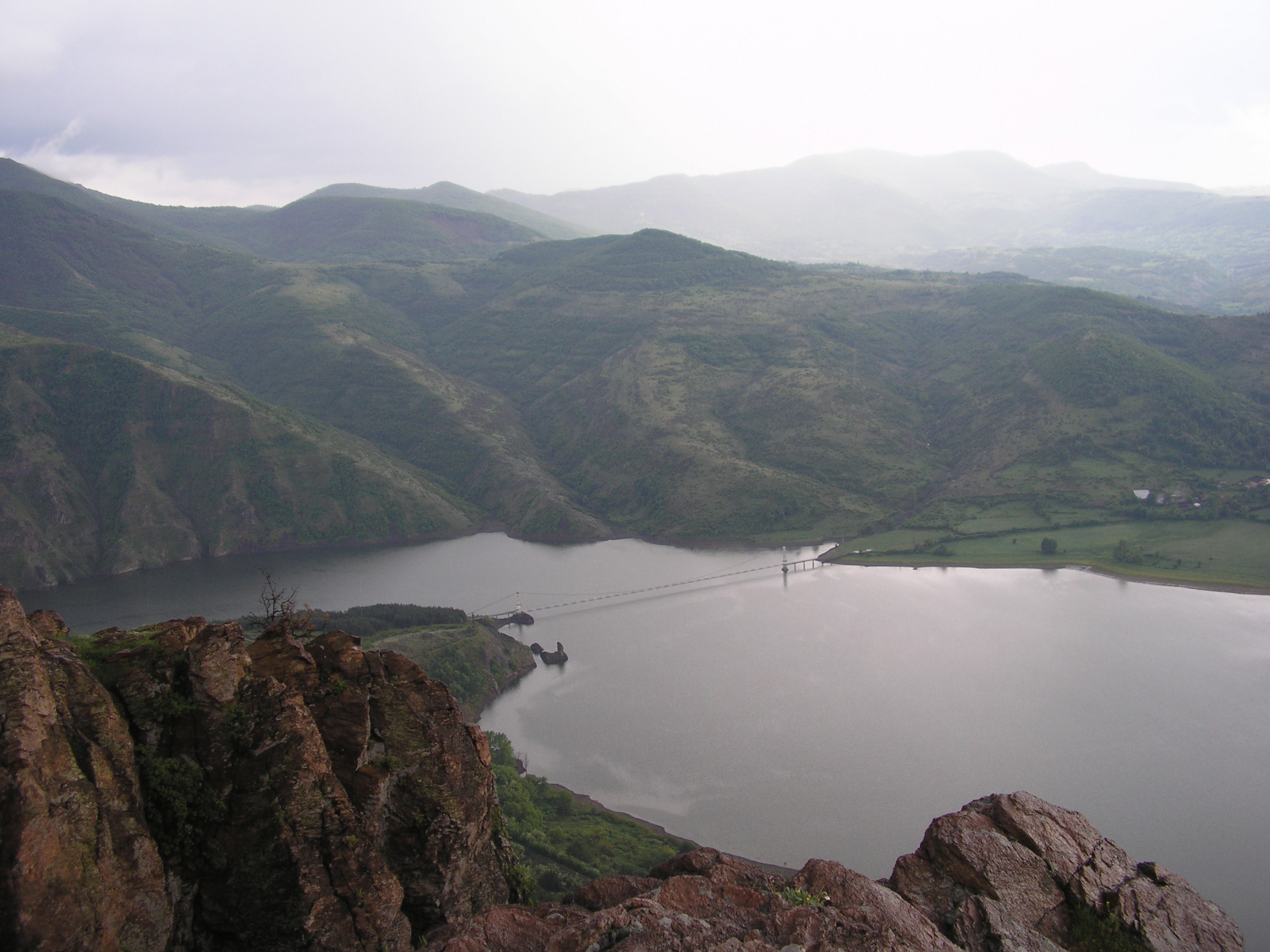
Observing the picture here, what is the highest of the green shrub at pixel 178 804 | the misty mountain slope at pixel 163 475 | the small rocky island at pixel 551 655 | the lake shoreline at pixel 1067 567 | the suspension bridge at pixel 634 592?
the green shrub at pixel 178 804

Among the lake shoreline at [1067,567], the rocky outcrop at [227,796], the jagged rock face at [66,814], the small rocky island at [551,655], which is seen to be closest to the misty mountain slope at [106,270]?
the small rocky island at [551,655]

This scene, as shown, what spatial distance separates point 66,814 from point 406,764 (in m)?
4.71

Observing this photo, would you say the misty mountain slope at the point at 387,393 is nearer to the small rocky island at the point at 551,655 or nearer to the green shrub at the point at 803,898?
the small rocky island at the point at 551,655

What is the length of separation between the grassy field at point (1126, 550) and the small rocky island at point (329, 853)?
6565 cm

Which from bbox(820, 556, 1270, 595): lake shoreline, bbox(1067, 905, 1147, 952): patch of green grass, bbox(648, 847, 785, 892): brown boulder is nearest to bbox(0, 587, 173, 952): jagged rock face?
bbox(648, 847, 785, 892): brown boulder

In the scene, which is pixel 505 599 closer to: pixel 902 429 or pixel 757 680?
pixel 757 680

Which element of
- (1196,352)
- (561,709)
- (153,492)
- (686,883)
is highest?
(1196,352)

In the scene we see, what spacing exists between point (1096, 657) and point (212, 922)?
54.6 meters

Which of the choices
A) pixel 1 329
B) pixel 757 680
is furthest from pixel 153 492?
pixel 757 680

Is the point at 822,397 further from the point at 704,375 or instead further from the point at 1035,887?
the point at 1035,887

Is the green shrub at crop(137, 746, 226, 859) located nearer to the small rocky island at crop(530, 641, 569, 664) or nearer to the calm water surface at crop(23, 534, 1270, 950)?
the calm water surface at crop(23, 534, 1270, 950)

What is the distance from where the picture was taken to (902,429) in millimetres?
101438

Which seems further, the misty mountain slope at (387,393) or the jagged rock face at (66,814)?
the misty mountain slope at (387,393)

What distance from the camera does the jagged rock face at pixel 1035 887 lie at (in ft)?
35.3
